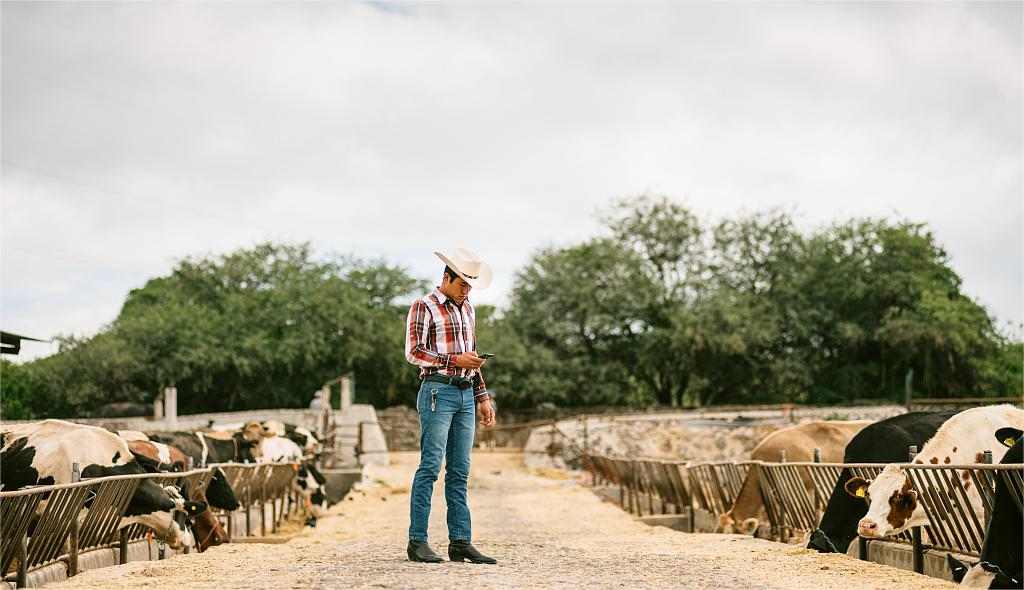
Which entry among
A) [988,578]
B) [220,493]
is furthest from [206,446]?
[988,578]

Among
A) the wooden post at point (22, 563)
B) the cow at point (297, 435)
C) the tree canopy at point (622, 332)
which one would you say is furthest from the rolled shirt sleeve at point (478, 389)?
the tree canopy at point (622, 332)

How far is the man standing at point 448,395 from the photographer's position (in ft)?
24.5

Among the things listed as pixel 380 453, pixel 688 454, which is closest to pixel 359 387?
pixel 380 453

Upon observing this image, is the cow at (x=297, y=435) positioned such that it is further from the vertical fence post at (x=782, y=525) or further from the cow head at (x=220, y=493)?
the vertical fence post at (x=782, y=525)

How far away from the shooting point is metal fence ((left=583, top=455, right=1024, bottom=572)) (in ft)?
27.1

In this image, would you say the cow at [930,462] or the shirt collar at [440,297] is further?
the cow at [930,462]

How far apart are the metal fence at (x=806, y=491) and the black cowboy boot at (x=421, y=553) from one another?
357cm

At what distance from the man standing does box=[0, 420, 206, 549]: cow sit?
13.9ft

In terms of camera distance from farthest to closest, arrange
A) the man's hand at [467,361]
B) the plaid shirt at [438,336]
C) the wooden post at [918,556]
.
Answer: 1. the wooden post at [918,556]
2. the plaid shirt at [438,336]
3. the man's hand at [467,361]

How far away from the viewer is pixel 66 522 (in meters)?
8.55

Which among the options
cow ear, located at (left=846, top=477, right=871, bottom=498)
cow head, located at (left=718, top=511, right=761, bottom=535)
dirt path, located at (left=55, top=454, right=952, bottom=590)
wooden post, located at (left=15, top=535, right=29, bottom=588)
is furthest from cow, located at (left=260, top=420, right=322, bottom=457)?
wooden post, located at (left=15, top=535, right=29, bottom=588)

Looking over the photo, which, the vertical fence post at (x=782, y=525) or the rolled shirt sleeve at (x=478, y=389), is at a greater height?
the rolled shirt sleeve at (x=478, y=389)

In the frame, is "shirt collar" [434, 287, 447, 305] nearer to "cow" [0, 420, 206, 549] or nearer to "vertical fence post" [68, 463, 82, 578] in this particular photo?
"vertical fence post" [68, 463, 82, 578]

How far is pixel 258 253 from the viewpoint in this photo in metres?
51.0
